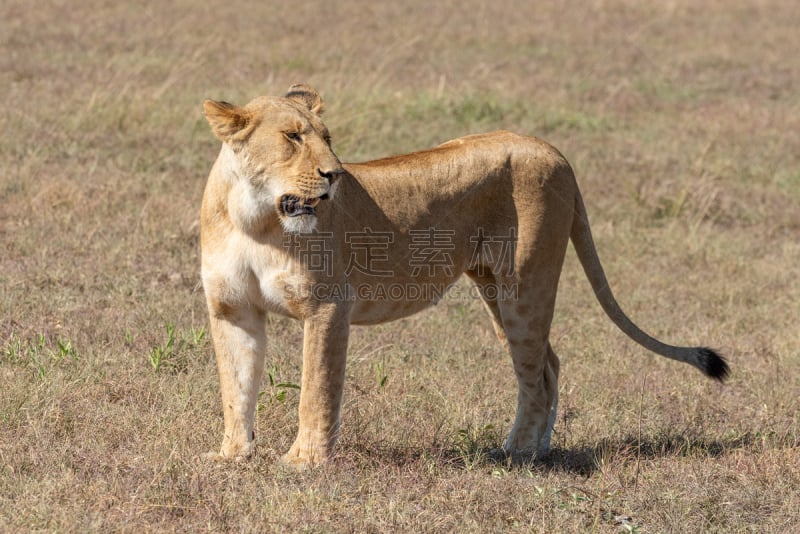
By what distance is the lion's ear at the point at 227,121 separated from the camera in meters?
3.66

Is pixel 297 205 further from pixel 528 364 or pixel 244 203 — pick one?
pixel 528 364

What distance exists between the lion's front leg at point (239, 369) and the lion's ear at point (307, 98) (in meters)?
0.79

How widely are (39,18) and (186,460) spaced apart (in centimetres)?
1124

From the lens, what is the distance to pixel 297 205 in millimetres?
3662

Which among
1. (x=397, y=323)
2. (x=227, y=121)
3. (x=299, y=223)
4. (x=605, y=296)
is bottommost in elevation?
(x=397, y=323)

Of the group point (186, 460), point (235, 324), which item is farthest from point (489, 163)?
point (186, 460)

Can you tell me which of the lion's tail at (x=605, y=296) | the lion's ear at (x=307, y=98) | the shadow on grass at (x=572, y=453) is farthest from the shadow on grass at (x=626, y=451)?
the lion's ear at (x=307, y=98)

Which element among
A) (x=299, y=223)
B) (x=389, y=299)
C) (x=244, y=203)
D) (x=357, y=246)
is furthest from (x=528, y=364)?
(x=244, y=203)

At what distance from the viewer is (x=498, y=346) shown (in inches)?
233

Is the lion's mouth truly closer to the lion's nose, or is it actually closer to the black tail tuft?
the lion's nose

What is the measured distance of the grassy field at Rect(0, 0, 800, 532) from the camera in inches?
151

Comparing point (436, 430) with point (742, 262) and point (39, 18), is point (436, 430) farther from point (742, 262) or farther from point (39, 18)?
point (39, 18)

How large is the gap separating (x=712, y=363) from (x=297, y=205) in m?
2.00

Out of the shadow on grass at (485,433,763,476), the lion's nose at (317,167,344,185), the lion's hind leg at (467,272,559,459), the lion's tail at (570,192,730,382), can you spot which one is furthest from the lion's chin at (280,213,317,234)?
the lion's tail at (570,192,730,382)
